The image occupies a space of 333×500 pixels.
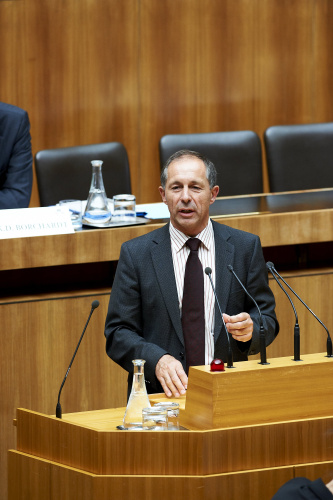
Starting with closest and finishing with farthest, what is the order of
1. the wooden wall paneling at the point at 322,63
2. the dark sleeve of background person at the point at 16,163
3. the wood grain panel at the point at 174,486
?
the wood grain panel at the point at 174,486 → the dark sleeve of background person at the point at 16,163 → the wooden wall paneling at the point at 322,63

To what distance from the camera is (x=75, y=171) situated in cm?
478

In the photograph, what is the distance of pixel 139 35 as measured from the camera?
579 centimetres

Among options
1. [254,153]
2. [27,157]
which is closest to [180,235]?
[27,157]

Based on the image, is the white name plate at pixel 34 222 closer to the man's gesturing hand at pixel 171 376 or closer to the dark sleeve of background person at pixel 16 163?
the dark sleeve of background person at pixel 16 163

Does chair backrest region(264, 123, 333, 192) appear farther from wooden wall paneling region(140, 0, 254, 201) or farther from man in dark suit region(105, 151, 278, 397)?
man in dark suit region(105, 151, 278, 397)

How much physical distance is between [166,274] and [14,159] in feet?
4.65

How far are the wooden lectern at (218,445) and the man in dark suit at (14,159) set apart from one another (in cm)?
188

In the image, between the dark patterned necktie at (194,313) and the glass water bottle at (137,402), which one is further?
the dark patterned necktie at (194,313)

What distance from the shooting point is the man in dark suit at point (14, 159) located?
4.25m

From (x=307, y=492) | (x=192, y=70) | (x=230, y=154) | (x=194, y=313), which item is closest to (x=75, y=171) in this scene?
(x=230, y=154)

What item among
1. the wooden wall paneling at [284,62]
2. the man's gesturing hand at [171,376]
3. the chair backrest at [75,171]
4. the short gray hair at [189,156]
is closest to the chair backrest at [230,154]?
the chair backrest at [75,171]

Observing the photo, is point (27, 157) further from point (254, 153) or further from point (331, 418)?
point (331, 418)

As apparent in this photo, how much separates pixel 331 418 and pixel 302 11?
4.17m

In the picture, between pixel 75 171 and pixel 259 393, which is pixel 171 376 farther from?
pixel 75 171
